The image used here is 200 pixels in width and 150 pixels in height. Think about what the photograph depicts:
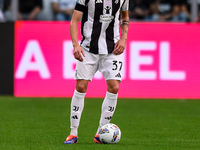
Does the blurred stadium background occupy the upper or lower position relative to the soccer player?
lower

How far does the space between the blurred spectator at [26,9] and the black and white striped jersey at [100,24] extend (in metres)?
5.75

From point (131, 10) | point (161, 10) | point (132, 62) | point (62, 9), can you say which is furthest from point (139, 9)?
point (62, 9)

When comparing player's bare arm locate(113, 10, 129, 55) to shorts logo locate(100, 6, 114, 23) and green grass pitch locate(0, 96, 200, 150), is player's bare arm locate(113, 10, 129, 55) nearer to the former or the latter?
shorts logo locate(100, 6, 114, 23)

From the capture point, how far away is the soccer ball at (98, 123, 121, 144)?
525 centimetres

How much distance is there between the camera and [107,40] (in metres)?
5.48

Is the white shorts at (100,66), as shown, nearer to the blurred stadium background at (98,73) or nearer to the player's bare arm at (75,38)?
the player's bare arm at (75,38)

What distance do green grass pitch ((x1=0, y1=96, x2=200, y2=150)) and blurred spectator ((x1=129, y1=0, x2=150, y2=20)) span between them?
85.4 inches

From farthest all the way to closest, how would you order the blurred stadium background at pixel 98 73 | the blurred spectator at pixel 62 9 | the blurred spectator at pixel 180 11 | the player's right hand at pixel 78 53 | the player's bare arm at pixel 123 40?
the blurred spectator at pixel 180 11 < the blurred spectator at pixel 62 9 < the blurred stadium background at pixel 98 73 < the player's bare arm at pixel 123 40 < the player's right hand at pixel 78 53

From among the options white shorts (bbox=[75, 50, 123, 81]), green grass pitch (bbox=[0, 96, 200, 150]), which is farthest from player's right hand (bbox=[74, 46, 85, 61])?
green grass pitch (bbox=[0, 96, 200, 150])

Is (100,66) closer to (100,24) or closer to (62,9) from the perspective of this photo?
(100,24)

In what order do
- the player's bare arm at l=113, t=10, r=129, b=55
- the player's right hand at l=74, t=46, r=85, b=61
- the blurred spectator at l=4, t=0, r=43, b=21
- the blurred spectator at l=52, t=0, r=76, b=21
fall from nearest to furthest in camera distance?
the player's right hand at l=74, t=46, r=85, b=61, the player's bare arm at l=113, t=10, r=129, b=55, the blurred spectator at l=4, t=0, r=43, b=21, the blurred spectator at l=52, t=0, r=76, b=21

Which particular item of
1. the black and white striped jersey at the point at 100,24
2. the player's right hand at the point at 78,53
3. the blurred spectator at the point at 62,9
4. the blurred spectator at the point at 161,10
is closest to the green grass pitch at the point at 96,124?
the player's right hand at the point at 78,53

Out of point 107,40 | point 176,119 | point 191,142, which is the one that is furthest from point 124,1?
point 176,119

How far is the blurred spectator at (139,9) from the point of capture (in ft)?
37.2
